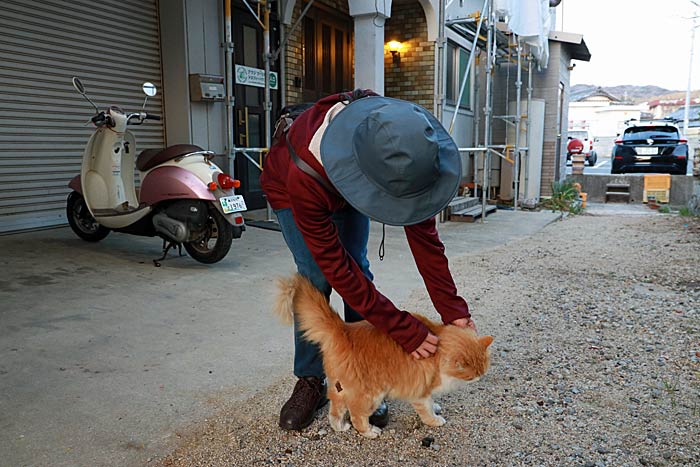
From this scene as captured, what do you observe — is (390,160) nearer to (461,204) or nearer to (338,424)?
(338,424)

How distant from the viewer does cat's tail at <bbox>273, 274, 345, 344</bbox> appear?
219cm

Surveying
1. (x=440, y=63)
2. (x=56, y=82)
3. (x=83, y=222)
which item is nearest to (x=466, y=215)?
(x=440, y=63)

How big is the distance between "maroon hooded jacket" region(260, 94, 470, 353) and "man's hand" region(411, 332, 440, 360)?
0.06 feet

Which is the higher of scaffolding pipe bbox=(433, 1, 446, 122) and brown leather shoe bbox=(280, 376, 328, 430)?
scaffolding pipe bbox=(433, 1, 446, 122)

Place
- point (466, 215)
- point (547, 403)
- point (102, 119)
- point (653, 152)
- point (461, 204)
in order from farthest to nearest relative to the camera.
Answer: point (653, 152), point (461, 204), point (466, 215), point (102, 119), point (547, 403)

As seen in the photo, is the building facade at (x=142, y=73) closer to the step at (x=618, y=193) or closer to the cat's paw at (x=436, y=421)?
the cat's paw at (x=436, y=421)

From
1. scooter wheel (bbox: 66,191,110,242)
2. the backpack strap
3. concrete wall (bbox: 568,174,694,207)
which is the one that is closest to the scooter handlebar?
scooter wheel (bbox: 66,191,110,242)

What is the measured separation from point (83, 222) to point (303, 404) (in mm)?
4371

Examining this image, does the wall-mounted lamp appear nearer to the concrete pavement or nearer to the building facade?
the building facade

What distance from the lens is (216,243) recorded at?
512cm

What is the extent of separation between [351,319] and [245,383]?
689 millimetres

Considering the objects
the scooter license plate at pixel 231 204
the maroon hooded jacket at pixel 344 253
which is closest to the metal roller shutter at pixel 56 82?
the scooter license plate at pixel 231 204

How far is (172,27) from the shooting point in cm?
707

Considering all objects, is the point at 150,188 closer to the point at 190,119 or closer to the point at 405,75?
the point at 190,119
